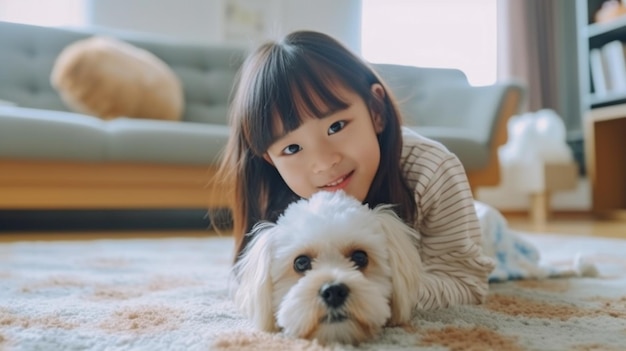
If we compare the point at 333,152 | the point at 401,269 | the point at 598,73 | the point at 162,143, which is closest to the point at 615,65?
the point at 598,73

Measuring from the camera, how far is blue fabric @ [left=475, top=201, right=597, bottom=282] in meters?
1.17

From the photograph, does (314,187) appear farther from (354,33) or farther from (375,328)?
(354,33)

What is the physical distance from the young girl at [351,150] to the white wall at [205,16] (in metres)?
2.26

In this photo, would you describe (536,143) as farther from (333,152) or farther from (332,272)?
(332,272)

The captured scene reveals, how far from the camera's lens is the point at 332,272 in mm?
631

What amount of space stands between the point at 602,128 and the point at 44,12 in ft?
10.3

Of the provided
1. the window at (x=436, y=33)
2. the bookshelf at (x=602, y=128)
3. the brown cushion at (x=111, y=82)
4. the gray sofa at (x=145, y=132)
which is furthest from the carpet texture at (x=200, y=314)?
the window at (x=436, y=33)

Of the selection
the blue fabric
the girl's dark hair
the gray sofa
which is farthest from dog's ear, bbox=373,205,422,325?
the gray sofa

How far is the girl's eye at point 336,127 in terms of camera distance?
0.84 metres

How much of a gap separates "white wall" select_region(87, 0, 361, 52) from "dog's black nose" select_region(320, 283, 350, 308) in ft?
8.57

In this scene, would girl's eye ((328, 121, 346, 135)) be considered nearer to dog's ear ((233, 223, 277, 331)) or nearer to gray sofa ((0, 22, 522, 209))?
dog's ear ((233, 223, 277, 331))

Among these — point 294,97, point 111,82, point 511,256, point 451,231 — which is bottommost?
point 511,256

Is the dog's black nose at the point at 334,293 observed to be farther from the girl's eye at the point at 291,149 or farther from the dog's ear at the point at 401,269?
the girl's eye at the point at 291,149

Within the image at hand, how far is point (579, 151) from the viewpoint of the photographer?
12.0 ft
